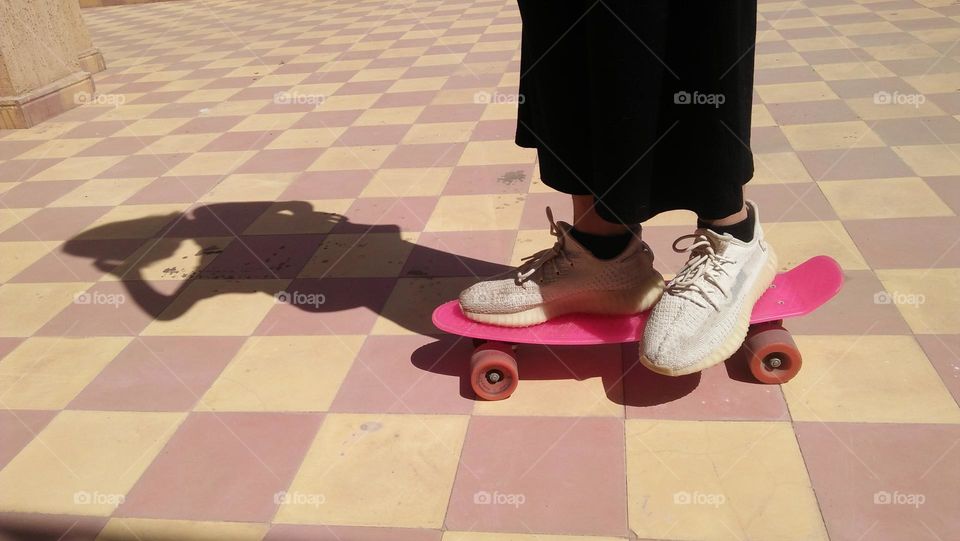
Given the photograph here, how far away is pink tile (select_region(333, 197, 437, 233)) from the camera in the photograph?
2682 millimetres

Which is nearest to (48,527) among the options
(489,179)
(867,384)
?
(867,384)

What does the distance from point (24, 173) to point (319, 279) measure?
2130 mm

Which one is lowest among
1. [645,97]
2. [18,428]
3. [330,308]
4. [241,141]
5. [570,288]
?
[241,141]

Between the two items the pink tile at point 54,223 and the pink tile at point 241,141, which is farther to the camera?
the pink tile at point 241,141

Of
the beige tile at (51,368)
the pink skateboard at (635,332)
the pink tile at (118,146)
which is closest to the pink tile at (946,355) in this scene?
the pink skateboard at (635,332)

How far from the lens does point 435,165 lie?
3189mm

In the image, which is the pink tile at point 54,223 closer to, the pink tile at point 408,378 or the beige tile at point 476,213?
the beige tile at point 476,213

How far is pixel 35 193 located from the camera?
3.33 meters

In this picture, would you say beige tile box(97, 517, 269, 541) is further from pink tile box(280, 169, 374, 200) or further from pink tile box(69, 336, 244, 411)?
pink tile box(280, 169, 374, 200)

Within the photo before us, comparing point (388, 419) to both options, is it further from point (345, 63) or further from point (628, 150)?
point (345, 63)

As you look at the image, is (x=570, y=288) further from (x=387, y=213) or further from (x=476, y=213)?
(x=387, y=213)

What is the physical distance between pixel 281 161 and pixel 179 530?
2233mm

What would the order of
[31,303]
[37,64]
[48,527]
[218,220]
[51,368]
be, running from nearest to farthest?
[48,527]
[51,368]
[31,303]
[218,220]
[37,64]

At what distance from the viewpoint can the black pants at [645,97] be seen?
55.5 inches
